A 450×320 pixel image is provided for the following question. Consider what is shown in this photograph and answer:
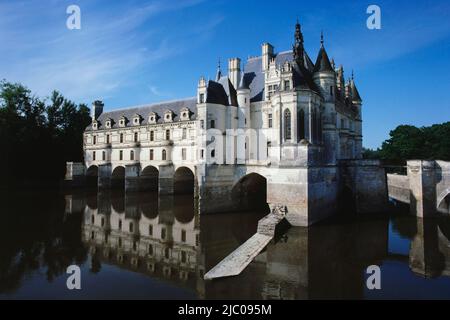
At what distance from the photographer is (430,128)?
47.7m

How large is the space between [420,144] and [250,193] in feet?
113

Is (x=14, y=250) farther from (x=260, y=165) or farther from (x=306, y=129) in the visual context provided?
(x=306, y=129)

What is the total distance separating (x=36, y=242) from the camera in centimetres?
1638

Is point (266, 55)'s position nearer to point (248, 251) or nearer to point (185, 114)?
point (185, 114)

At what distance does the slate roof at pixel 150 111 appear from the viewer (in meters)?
34.0

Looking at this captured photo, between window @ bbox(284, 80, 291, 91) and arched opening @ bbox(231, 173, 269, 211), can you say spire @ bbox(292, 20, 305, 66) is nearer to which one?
window @ bbox(284, 80, 291, 91)

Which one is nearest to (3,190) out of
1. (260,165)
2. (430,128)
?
(260,165)

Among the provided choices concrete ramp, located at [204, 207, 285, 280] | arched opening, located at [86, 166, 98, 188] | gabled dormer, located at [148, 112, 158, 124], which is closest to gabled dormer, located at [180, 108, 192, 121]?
gabled dormer, located at [148, 112, 158, 124]

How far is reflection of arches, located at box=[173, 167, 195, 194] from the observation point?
1348 inches

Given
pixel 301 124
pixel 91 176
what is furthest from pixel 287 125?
pixel 91 176

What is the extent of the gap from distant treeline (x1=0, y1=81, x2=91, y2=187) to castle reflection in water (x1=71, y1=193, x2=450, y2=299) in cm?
2307

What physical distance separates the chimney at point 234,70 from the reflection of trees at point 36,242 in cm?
1781

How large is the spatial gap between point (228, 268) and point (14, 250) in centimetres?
1128

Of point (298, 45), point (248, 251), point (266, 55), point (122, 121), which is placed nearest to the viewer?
point (248, 251)
